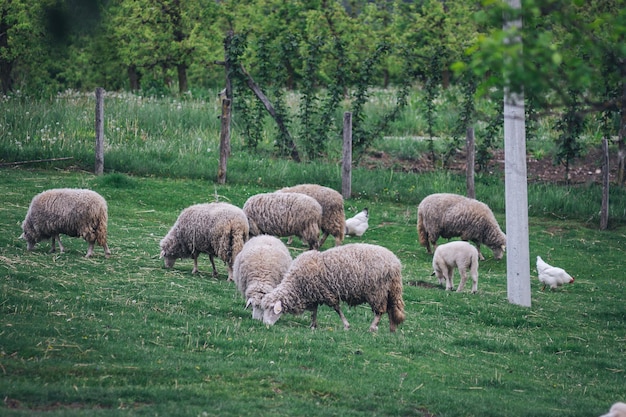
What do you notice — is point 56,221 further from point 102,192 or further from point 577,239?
point 577,239

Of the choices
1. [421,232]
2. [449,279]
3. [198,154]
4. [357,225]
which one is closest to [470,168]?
[421,232]

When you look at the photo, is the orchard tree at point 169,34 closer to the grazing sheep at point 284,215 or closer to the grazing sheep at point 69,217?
the grazing sheep at point 284,215

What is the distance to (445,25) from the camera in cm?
3962

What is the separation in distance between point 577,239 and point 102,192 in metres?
11.5

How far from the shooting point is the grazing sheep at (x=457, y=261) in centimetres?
1405

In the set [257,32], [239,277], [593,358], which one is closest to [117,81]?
[257,32]

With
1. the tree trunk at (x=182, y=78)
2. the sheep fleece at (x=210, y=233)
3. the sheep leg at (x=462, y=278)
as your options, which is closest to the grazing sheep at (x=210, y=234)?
the sheep fleece at (x=210, y=233)

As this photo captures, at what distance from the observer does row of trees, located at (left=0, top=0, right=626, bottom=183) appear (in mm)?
5840

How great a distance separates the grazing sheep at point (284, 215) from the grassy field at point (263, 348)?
1425mm

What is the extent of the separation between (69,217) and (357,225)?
23.2ft

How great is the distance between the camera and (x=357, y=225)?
18.7 metres

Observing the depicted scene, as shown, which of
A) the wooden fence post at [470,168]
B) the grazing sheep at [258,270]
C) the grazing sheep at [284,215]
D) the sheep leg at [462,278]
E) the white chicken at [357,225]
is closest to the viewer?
the grazing sheep at [258,270]

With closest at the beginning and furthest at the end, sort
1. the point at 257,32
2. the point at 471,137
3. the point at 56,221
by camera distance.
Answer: the point at 56,221
the point at 471,137
the point at 257,32

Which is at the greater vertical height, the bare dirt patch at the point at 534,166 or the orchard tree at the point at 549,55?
the orchard tree at the point at 549,55
